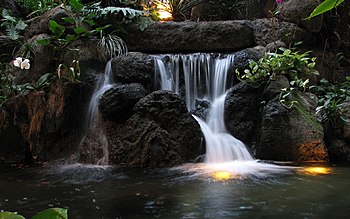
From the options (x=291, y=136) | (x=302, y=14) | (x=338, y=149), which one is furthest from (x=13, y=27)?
(x=338, y=149)

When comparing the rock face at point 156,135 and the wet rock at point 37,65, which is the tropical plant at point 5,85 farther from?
the rock face at point 156,135

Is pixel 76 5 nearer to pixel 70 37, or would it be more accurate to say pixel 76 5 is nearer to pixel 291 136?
pixel 70 37

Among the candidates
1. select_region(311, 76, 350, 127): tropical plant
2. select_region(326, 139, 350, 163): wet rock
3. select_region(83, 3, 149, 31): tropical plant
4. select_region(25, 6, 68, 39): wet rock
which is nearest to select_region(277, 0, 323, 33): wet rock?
select_region(311, 76, 350, 127): tropical plant

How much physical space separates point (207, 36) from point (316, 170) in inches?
143

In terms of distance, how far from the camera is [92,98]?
564 cm

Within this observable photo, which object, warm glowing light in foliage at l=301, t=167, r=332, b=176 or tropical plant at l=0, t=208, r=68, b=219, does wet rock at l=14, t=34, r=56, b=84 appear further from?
tropical plant at l=0, t=208, r=68, b=219

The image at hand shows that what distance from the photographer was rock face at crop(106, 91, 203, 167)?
15.1 ft

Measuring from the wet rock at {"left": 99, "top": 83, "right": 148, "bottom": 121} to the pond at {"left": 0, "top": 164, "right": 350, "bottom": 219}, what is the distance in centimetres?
98

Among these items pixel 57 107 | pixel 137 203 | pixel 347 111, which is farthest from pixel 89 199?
pixel 347 111

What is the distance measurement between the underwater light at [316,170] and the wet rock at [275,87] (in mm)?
Answer: 1385

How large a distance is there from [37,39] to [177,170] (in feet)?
12.3

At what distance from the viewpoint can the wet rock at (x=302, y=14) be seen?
6.46 meters

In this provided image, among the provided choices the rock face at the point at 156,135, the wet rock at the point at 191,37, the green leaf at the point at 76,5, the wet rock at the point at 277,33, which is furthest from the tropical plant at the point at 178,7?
the rock face at the point at 156,135

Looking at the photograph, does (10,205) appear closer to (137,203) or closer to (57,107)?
(137,203)
